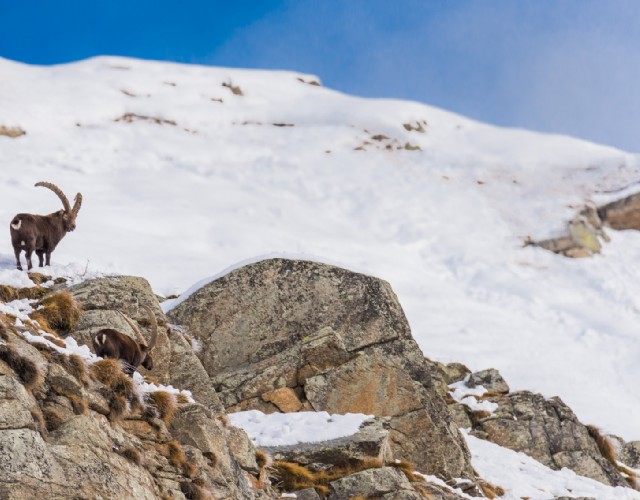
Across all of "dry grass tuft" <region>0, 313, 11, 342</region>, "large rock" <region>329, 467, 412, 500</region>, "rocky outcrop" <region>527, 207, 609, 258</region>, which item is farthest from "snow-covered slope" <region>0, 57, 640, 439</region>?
"dry grass tuft" <region>0, 313, 11, 342</region>

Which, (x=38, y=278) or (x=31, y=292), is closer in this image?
(x=31, y=292)

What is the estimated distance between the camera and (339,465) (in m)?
15.5

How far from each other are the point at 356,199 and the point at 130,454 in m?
50.5

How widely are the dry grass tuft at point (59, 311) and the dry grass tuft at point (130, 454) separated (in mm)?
4046

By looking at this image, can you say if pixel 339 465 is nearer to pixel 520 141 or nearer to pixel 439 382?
pixel 439 382

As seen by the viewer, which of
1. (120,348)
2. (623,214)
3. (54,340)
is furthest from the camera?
(623,214)

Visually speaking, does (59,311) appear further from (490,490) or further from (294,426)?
(490,490)

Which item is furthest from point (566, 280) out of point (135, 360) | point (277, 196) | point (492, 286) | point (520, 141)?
point (135, 360)

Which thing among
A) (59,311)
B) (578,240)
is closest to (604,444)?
(59,311)

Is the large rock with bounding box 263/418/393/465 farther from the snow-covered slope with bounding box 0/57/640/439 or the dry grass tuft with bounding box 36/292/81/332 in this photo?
the snow-covered slope with bounding box 0/57/640/439

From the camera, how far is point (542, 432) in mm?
23766

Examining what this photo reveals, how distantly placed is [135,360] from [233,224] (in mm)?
36605

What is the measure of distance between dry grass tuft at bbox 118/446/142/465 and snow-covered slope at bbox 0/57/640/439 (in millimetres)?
17365

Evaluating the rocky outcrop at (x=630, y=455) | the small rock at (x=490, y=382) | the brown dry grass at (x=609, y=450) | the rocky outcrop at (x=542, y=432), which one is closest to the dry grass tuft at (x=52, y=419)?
the rocky outcrop at (x=542, y=432)
